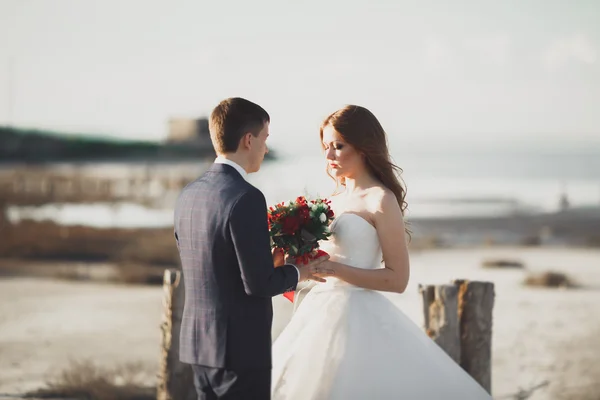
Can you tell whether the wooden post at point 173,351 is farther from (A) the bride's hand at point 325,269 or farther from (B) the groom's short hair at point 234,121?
(B) the groom's short hair at point 234,121

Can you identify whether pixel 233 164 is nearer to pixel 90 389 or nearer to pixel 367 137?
pixel 367 137

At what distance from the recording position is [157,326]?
14.0m

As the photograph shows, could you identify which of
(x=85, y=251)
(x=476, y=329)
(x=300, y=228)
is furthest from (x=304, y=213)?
(x=85, y=251)

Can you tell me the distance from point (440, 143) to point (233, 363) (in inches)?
2760

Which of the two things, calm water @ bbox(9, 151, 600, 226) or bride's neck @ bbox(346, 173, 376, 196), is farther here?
calm water @ bbox(9, 151, 600, 226)

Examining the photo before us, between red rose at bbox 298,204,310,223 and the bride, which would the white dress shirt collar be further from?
the bride

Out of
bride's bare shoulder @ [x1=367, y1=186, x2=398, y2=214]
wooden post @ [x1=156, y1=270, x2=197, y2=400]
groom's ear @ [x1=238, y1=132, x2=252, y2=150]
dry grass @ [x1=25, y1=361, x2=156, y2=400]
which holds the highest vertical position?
groom's ear @ [x1=238, y1=132, x2=252, y2=150]

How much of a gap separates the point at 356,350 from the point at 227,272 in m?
0.97

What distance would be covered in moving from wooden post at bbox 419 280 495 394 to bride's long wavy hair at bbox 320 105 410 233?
1.90 m

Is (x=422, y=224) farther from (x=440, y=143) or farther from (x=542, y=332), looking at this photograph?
(x=440, y=143)

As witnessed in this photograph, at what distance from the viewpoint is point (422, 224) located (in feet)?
123

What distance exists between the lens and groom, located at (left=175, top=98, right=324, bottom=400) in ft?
12.3

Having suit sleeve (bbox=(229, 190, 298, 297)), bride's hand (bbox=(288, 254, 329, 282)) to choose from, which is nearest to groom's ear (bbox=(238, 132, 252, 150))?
suit sleeve (bbox=(229, 190, 298, 297))

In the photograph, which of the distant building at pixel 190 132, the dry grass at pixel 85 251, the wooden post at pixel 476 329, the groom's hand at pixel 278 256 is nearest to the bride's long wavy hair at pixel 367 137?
the groom's hand at pixel 278 256
